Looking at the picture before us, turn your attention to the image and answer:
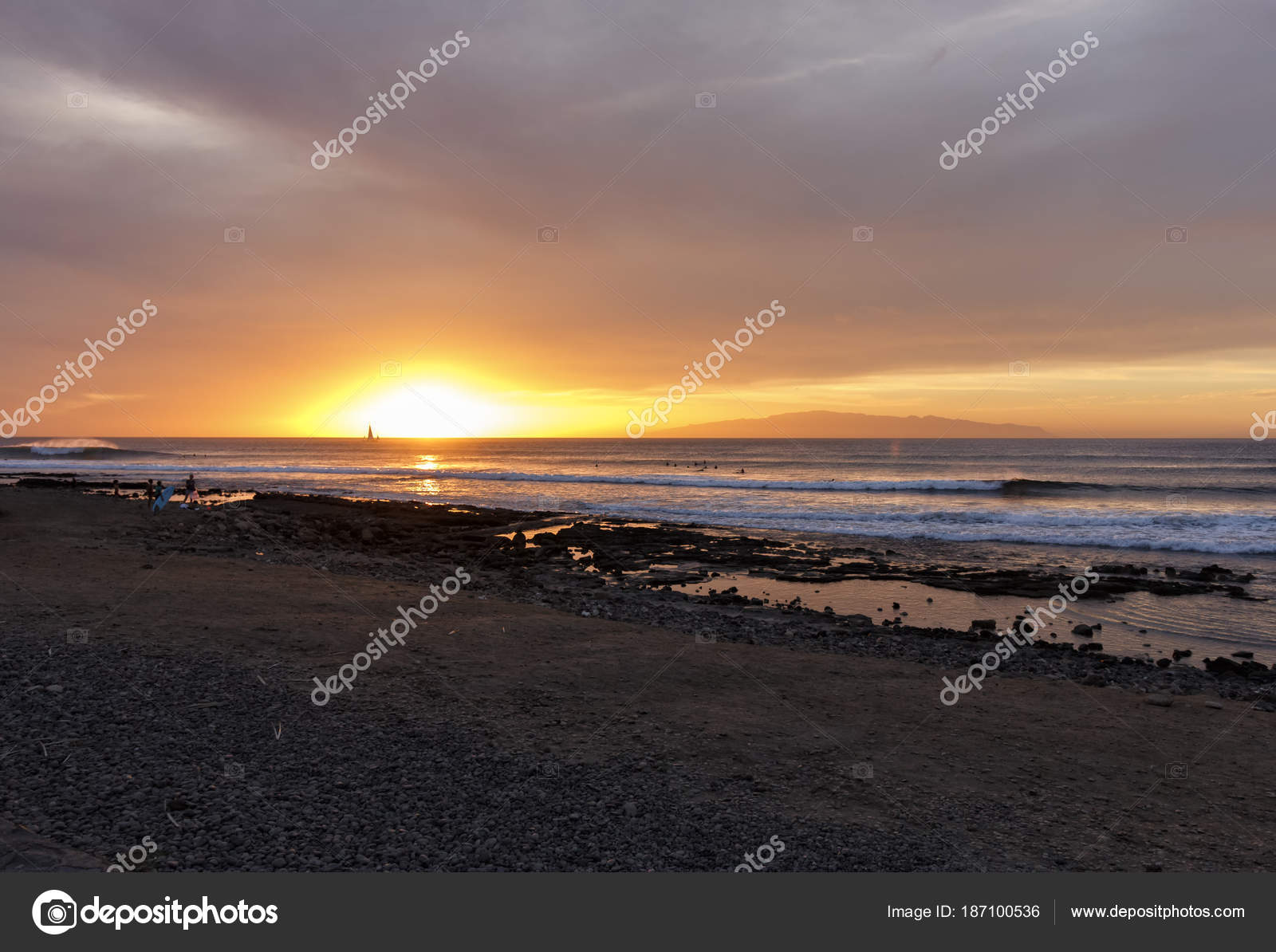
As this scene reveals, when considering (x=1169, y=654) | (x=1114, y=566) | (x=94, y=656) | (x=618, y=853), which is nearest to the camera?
(x=618, y=853)

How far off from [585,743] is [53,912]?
4287 millimetres

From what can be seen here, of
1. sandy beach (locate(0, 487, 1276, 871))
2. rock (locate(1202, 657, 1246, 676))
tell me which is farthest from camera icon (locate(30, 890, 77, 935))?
rock (locate(1202, 657, 1246, 676))

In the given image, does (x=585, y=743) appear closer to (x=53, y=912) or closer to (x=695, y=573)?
(x=53, y=912)

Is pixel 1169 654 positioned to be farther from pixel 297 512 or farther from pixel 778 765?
pixel 297 512

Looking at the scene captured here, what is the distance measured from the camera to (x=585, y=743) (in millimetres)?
7211

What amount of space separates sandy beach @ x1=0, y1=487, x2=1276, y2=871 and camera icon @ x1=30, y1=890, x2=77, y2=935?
30.8 inches

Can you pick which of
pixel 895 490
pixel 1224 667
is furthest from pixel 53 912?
pixel 895 490

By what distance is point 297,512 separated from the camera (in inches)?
1246

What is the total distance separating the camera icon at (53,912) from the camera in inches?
148

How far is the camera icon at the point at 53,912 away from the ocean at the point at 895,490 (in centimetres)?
2702

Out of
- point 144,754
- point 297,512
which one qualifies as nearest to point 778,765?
point 144,754

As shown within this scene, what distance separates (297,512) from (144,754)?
2771 cm

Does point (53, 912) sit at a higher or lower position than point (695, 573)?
lower

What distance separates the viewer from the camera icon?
3.76 meters
